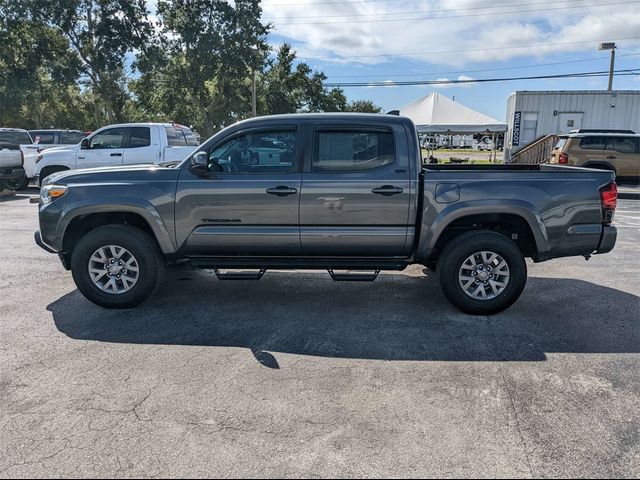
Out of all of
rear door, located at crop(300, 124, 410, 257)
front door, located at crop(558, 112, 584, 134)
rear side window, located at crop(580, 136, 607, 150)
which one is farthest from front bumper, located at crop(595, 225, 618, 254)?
front door, located at crop(558, 112, 584, 134)

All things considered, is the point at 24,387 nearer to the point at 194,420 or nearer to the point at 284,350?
the point at 194,420

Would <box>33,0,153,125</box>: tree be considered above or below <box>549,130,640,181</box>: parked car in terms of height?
above

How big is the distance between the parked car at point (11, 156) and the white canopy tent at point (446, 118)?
15.3 metres

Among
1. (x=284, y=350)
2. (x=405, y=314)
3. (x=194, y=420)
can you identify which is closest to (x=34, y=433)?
(x=194, y=420)

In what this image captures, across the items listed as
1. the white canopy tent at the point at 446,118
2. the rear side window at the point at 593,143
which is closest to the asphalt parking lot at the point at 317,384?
the rear side window at the point at 593,143

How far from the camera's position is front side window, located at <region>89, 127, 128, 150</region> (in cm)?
1170

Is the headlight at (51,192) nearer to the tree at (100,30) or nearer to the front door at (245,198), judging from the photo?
the front door at (245,198)

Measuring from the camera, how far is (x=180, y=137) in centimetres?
1237

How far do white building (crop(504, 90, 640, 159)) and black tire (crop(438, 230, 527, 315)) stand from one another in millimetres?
20423

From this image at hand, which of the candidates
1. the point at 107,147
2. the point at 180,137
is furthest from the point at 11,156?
the point at 180,137

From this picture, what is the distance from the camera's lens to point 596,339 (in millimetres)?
4359

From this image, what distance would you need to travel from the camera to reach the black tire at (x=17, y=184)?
15.1m

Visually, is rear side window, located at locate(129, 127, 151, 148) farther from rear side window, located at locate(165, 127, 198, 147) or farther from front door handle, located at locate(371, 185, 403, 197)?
A: front door handle, located at locate(371, 185, 403, 197)

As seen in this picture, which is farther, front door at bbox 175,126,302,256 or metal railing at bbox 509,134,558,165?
metal railing at bbox 509,134,558,165
